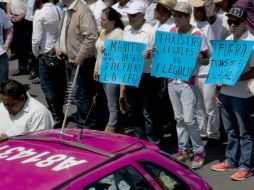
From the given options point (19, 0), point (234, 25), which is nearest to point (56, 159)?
point (234, 25)

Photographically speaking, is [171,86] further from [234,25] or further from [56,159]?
[56,159]

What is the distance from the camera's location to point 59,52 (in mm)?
7949

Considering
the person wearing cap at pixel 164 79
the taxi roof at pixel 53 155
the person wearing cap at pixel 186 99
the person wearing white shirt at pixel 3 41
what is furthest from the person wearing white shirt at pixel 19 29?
the taxi roof at pixel 53 155

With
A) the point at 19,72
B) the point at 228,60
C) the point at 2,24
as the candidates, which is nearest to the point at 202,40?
the point at 228,60

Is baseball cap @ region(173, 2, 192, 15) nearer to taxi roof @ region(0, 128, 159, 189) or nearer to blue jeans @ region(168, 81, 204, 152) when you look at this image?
blue jeans @ region(168, 81, 204, 152)

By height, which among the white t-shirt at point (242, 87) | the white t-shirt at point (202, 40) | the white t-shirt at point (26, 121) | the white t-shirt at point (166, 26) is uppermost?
the white t-shirt at point (166, 26)

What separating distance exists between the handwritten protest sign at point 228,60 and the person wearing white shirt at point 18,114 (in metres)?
1.79

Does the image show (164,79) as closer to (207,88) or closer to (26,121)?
(207,88)

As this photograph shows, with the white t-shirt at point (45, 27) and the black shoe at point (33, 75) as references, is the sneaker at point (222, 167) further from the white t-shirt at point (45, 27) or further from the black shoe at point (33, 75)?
the black shoe at point (33, 75)

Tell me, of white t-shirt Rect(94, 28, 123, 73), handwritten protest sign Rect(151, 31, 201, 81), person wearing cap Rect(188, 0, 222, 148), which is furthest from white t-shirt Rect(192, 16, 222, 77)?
white t-shirt Rect(94, 28, 123, 73)

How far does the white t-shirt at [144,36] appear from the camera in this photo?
272 inches

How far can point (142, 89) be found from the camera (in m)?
7.14

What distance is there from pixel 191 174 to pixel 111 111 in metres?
3.11

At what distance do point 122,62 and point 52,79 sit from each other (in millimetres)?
1685
